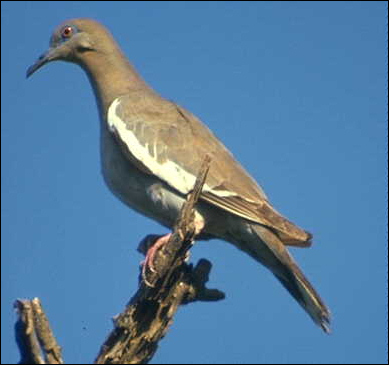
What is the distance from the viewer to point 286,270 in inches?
247

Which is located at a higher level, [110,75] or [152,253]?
[110,75]

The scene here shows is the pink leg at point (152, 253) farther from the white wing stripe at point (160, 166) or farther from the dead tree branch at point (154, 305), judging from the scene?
the white wing stripe at point (160, 166)

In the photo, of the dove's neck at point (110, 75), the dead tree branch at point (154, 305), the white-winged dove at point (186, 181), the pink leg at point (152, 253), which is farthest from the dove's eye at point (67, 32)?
the dead tree branch at point (154, 305)

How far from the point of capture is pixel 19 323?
164 inches

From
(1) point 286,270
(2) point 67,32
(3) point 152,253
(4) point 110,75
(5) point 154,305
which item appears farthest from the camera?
(2) point 67,32

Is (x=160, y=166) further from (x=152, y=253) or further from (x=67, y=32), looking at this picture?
(x=67, y=32)

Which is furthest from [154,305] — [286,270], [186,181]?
[186,181]

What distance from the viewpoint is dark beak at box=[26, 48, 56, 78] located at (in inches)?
305

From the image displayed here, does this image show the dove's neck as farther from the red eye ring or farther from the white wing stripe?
the white wing stripe

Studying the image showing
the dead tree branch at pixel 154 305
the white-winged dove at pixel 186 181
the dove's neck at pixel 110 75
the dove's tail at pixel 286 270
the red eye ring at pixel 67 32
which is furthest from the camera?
the red eye ring at pixel 67 32

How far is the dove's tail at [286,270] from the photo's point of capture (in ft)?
19.6

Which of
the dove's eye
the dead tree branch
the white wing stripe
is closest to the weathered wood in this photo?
the dead tree branch

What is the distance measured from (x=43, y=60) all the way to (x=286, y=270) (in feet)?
9.72

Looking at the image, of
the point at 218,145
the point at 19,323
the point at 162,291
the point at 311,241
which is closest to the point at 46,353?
the point at 19,323
